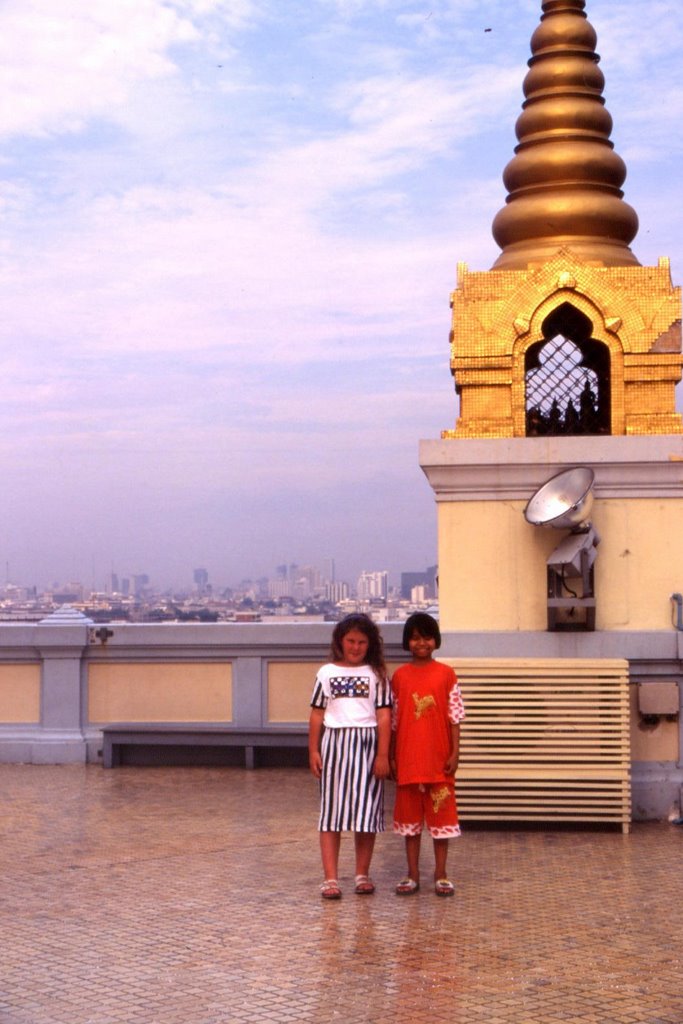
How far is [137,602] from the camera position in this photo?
18328 millimetres

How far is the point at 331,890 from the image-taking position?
323 inches

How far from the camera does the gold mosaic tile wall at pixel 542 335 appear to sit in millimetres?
11320

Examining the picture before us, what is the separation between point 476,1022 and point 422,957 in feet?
3.38

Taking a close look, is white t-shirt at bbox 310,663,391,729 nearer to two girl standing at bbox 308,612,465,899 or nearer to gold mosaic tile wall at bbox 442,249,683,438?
two girl standing at bbox 308,612,465,899

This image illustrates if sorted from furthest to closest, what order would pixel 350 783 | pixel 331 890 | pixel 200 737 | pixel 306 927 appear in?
pixel 200 737, pixel 350 783, pixel 331 890, pixel 306 927

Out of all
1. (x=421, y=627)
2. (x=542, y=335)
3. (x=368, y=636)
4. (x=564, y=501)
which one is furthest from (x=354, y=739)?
(x=542, y=335)

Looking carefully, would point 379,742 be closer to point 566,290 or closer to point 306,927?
point 306,927

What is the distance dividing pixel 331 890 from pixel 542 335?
16.8ft

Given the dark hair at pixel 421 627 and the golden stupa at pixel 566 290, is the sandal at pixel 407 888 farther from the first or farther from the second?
the golden stupa at pixel 566 290

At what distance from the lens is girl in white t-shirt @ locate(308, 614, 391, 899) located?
8461mm

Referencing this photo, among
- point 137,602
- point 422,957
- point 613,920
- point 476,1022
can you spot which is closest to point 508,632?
point 613,920

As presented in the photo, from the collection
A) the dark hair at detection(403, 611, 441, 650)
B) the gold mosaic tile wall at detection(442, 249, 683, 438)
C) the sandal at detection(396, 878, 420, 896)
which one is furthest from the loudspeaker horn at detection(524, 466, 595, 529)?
the sandal at detection(396, 878, 420, 896)

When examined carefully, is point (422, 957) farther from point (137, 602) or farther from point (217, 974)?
point (137, 602)

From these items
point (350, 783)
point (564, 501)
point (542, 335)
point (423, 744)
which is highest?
point (542, 335)
